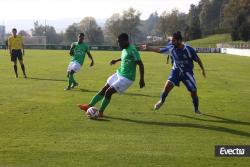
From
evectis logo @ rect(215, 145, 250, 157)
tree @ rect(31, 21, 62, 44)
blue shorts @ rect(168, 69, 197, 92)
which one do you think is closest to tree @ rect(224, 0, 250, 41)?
tree @ rect(31, 21, 62, 44)

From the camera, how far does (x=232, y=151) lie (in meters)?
8.24

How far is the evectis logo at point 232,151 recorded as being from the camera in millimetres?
8086

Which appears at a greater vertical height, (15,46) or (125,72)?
(15,46)

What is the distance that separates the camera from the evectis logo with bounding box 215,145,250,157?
809 cm

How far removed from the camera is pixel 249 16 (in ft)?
325

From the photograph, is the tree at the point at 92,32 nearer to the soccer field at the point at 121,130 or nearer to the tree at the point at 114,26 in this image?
the tree at the point at 114,26

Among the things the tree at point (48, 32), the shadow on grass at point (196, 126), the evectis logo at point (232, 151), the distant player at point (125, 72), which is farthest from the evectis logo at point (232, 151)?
the tree at point (48, 32)

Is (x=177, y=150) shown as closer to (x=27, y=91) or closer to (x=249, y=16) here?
(x=27, y=91)

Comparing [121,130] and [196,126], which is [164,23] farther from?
[121,130]

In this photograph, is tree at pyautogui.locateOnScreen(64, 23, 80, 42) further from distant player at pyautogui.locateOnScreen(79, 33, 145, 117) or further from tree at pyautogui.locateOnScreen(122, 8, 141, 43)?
distant player at pyautogui.locateOnScreen(79, 33, 145, 117)

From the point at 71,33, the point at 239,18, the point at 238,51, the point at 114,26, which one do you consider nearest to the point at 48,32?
the point at 71,33

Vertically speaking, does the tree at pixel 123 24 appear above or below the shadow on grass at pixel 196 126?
above

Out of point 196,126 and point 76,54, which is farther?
point 76,54

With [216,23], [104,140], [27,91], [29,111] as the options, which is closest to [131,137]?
[104,140]
